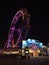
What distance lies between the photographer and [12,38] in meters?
89.4

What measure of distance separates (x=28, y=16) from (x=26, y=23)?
3077mm

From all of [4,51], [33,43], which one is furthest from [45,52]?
[4,51]

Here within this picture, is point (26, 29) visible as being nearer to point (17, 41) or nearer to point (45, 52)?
point (17, 41)

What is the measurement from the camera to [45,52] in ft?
405

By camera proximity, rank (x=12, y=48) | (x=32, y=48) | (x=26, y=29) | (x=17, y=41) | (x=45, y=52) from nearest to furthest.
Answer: (x=26, y=29) < (x=17, y=41) < (x=12, y=48) < (x=32, y=48) < (x=45, y=52)

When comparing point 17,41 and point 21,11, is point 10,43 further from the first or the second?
point 21,11

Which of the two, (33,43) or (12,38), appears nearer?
(12,38)

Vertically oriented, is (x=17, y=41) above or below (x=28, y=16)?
below

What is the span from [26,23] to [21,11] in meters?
6.03

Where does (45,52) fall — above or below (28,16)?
below

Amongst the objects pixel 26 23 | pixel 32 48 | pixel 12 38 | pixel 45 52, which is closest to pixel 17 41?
pixel 12 38

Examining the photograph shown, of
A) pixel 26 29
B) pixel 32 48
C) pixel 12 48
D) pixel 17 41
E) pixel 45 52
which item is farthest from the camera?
pixel 45 52

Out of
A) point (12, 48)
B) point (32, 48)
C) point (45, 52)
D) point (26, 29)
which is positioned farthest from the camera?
point (45, 52)

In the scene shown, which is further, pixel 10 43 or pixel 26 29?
pixel 10 43
